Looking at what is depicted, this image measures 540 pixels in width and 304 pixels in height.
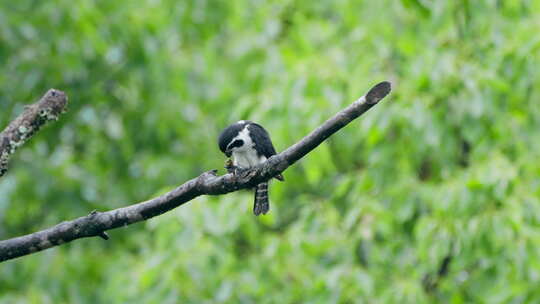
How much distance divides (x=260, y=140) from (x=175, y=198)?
62.1 inches

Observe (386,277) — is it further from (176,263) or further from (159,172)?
(159,172)

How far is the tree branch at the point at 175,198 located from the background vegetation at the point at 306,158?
70.9 inches

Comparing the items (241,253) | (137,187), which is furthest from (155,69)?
(241,253)

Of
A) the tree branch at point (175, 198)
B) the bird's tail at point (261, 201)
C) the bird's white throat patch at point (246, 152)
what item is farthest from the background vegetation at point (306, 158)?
the tree branch at point (175, 198)

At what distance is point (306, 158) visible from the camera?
18.9ft

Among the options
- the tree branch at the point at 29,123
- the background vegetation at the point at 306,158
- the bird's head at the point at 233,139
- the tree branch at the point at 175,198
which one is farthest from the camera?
the background vegetation at the point at 306,158

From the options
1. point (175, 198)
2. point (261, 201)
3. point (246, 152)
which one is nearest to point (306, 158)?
point (246, 152)

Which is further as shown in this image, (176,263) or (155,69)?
(155,69)

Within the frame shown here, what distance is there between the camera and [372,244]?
5.84 meters

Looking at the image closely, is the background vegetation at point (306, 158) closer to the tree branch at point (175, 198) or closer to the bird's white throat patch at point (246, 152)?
the bird's white throat patch at point (246, 152)

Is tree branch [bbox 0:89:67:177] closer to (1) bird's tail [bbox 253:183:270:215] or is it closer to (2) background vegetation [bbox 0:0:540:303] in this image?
(1) bird's tail [bbox 253:183:270:215]

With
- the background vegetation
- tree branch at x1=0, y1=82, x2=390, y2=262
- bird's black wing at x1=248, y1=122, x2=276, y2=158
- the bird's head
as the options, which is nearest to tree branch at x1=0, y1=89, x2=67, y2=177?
tree branch at x1=0, y1=82, x2=390, y2=262

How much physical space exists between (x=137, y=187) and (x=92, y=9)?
5.93 ft

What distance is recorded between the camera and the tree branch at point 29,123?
358cm
